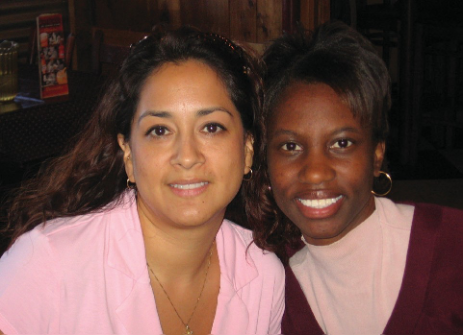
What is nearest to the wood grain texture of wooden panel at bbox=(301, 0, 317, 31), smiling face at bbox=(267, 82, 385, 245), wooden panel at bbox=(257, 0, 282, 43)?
wooden panel at bbox=(301, 0, 317, 31)

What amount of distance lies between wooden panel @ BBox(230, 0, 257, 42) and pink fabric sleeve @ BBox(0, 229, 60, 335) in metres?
0.61

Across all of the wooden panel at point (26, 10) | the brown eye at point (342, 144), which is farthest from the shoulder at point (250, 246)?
the wooden panel at point (26, 10)

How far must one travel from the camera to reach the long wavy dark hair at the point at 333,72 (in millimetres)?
767

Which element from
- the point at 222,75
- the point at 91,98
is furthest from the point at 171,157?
the point at 91,98

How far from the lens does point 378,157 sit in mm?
773

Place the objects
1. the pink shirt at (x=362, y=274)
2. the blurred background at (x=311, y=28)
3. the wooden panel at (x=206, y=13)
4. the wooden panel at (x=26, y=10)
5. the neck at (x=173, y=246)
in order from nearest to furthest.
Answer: the blurred background at (x=311, y=28) → the pink shirt at (x=362, y=274) → the neck at (x=173, y=246) → the wooden panel at (x=206, y=13) → the wooden panel at (x=26, y=10)

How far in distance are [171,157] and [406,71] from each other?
0.30m

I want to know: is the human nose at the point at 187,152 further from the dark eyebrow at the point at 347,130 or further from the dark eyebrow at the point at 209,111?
the dark eyebrow at the point at 347,130

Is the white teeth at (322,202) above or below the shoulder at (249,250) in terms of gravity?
above

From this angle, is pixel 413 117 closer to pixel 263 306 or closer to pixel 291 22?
pixel 263 306

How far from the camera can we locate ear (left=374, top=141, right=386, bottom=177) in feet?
2.53

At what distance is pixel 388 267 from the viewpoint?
70 centimetres

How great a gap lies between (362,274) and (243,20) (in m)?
0.70

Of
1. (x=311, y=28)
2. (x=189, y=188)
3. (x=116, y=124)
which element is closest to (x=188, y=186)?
(x=189, y=188)
